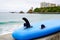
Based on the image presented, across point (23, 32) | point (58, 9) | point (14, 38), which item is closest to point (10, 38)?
point (14, 38)

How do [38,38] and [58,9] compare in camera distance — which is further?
[58,9]

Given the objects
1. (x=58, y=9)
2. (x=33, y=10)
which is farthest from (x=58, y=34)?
(x=33, y=10)

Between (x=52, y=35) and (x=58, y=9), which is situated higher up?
(x=52, y=35)

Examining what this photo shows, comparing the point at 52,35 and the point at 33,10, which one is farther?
the point at 33,10

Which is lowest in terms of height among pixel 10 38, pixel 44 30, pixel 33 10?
pixel 33 10

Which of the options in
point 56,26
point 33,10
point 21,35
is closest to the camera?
point 21,35

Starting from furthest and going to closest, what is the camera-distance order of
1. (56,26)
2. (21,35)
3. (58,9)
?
(58,9) < (56,26) < (21,35)

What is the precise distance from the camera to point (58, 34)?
5.31 meters

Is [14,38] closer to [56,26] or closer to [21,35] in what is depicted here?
[21,35]

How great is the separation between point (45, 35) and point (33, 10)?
7055 centimetres

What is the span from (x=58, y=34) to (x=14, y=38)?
51.3 inches

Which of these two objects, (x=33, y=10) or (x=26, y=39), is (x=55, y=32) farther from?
(x=33, y=10)

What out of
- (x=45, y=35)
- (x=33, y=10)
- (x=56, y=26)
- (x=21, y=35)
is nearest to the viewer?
(x=21, y=35)

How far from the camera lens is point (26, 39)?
4.79 meters
